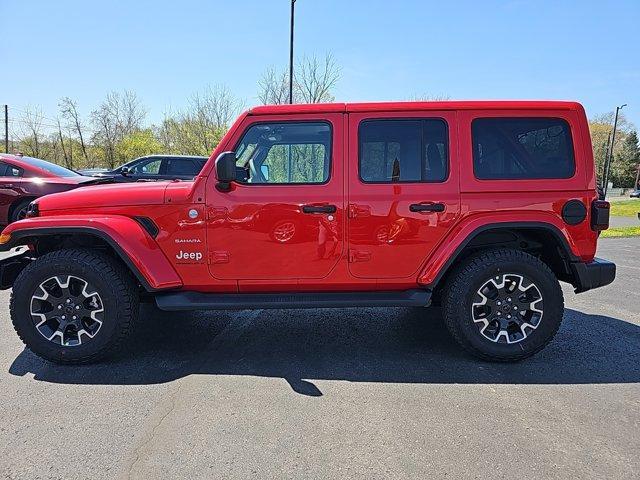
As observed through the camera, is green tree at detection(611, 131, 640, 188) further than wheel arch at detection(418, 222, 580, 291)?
Yes

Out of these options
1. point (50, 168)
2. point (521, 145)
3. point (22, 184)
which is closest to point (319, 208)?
point (521, 145)

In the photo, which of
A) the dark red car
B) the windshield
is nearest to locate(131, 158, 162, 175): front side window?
the windshield

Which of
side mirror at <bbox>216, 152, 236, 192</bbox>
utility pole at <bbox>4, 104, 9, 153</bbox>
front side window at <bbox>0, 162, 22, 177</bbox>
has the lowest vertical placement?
side mirror at <bbox>216, 152, 236, 192</bbox>

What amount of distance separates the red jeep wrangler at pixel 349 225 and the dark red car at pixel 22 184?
16.8 feet

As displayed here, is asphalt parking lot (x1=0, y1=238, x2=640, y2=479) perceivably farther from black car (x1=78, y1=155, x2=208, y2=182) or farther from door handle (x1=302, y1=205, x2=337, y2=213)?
black car (x1=78, y1=155, x2=208, y2=182)

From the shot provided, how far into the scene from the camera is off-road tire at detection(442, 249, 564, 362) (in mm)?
3408

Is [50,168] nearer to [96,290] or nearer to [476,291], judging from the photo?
[96,290]

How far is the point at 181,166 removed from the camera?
11.6 meters

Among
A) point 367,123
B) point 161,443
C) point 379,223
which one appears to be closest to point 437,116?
point 367,123

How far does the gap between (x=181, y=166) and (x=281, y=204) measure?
9.06 metres

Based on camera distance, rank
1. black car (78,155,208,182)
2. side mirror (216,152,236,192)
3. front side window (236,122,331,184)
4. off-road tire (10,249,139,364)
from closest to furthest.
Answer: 1. side mirror (216,152,236,192)
2. off-road tire (10,249,139,364)
3. front side window (236,122,331,184)
4. black car (78,155,208,182)

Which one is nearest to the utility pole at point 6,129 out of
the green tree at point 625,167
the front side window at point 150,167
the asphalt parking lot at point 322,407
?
the front side window at point 150,167

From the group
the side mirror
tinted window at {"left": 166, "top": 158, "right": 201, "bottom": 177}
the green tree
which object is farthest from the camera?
the green tree

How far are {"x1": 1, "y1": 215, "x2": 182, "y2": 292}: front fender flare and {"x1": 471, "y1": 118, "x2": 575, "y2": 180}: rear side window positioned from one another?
2684 mm
